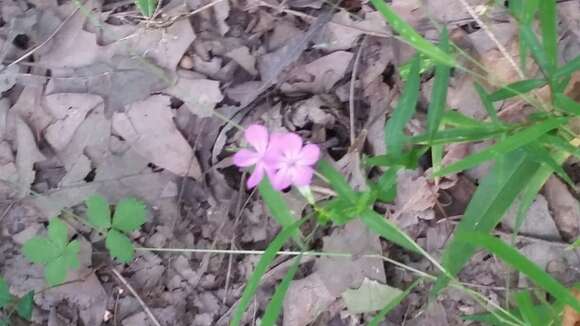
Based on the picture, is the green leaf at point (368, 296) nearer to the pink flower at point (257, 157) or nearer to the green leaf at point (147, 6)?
the pink flower at point (257, 157)

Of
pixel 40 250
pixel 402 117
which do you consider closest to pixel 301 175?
pixel 402 117

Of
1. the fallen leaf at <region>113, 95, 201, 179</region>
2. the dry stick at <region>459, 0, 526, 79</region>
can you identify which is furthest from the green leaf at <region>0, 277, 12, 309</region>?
the dry stick at <region>459, 0, 526, 79</region>

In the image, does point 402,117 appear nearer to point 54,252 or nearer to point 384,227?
point 384,227

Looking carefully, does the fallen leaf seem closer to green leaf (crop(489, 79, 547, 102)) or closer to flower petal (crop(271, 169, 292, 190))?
flower petal (crop(271, 169, 292, 190))

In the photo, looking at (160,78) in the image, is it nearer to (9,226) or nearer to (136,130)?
(136,130)

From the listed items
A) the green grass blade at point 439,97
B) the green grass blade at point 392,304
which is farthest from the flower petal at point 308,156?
the green grass blade at point 392,304

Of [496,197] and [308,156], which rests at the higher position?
[308,156]
